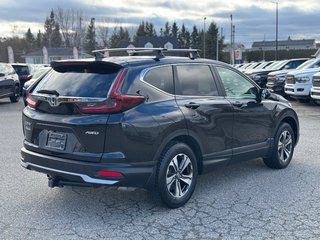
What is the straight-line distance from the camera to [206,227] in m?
4.27

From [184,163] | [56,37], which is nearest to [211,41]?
[56,37]

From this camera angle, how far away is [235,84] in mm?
5816

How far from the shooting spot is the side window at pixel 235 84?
5617 mm

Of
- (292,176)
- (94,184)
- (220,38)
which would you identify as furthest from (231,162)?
(220,38)

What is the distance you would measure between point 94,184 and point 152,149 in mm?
706

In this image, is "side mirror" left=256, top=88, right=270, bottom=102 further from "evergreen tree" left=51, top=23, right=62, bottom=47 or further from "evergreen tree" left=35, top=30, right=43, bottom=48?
"evergreen tree" left=35, top=30, right=43, bottom=48

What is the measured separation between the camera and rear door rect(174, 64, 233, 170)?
4.93m

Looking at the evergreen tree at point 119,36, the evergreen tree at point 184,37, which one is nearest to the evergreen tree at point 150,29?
the evergreen tree at point 119,36

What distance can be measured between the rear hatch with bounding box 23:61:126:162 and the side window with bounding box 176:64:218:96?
89cm

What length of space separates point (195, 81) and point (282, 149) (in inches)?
86.1

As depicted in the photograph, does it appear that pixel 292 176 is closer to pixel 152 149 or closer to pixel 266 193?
pixel 266 193

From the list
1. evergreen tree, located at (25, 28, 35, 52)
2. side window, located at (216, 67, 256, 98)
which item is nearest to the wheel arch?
side window, located at (216, 67, 256, 98)

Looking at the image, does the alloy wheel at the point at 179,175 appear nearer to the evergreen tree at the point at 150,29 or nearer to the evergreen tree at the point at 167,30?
the evergreen tree at the point at 150,29

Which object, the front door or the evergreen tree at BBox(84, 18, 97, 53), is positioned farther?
the evergreen tree at BBox(84, 18, 97, 53)
